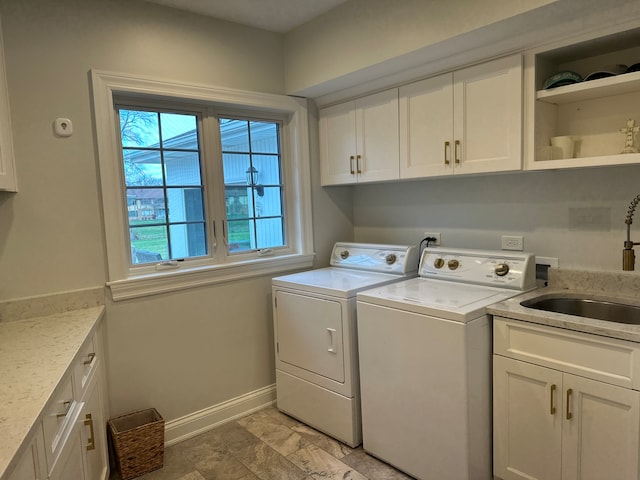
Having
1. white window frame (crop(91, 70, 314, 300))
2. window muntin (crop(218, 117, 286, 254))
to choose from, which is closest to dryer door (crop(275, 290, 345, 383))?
white window frame (crop(91, 70, 314, 300))

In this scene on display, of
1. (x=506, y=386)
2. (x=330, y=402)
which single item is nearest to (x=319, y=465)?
(x=330, y=402)

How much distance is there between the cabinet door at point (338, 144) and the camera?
293 cm

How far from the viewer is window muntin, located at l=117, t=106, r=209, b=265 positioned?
8.21 feet

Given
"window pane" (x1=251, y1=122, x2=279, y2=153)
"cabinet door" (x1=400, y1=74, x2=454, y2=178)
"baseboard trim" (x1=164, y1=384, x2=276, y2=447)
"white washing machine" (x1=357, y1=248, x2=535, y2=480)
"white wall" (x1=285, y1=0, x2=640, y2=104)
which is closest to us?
"white wall" (x1=285, y1=0, x2=640, y2=104)

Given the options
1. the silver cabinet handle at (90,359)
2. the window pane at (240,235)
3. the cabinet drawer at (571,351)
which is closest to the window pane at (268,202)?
the window pane at (240,235)

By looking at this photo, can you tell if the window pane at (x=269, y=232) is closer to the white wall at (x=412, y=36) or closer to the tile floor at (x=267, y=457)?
the white wall at (x=412, y=36)

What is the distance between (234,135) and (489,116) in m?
1.61

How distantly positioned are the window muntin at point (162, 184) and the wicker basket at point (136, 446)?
898 mm

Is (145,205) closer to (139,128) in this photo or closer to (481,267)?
(139,128)

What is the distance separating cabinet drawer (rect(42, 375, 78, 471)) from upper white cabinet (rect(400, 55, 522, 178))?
A: 6.61 ft

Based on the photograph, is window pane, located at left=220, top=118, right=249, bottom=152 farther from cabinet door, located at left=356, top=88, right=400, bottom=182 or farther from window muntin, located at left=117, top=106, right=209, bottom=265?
cabinet door, located at left=356, top=88, right=400, bottom=182

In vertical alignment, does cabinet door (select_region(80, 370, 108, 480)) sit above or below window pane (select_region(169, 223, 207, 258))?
below

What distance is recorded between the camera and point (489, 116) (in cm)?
218

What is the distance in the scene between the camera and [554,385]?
1769mm
